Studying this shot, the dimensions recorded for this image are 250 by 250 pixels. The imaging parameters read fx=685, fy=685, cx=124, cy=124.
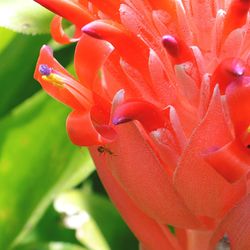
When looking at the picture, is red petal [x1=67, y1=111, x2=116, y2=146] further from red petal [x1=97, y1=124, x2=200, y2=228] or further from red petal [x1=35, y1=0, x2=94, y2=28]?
red petal [x1=35, y1=0, x2=94, y2=28]

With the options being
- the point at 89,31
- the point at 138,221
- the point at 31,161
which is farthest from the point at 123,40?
the point at 31,161

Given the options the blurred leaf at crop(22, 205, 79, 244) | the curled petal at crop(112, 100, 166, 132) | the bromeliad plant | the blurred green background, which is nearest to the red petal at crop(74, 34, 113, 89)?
the bromeliad plant

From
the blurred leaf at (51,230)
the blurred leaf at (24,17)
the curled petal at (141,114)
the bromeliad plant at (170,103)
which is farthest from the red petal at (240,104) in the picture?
the blurred leaf at (51,230)

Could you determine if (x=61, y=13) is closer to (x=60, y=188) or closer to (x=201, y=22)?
(x=201, y=22)

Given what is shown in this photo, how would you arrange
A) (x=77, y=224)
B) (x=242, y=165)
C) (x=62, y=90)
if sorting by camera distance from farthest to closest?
(x=77, y=224) < (x=62, y=90) < (x=242, y=165)

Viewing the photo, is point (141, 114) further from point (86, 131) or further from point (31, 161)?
point (31, 161)

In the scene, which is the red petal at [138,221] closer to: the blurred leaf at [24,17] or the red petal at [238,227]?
the red petal at [238,227]

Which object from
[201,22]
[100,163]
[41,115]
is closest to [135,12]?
[201,22]
